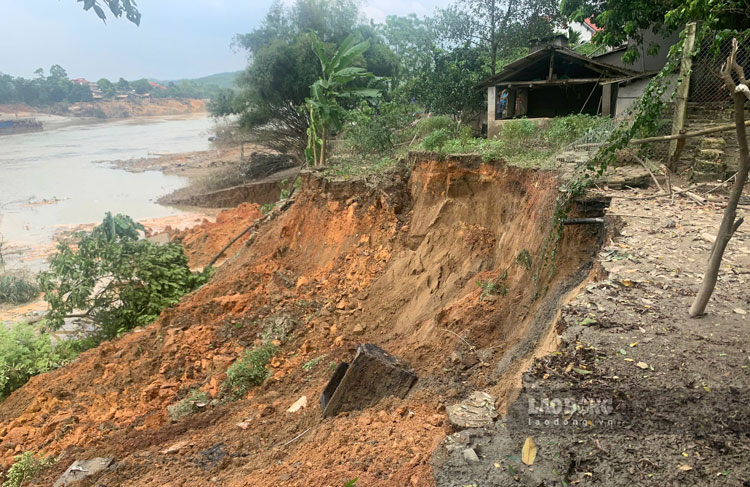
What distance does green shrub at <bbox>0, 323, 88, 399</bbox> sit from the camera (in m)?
8.03

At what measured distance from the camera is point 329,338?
7152 mm

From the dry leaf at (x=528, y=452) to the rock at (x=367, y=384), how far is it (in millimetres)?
2076

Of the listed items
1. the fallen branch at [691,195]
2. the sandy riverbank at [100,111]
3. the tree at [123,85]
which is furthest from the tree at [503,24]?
the tree at [123,85]

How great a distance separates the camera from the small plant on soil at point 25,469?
5.07m

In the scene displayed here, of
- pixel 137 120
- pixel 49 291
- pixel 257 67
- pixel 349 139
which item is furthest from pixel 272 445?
pixel 137 120

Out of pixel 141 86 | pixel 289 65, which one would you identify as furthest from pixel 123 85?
pixel 289 65

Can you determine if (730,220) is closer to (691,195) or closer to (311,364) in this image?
(691,195)

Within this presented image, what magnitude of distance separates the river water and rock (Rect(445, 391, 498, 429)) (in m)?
21.9

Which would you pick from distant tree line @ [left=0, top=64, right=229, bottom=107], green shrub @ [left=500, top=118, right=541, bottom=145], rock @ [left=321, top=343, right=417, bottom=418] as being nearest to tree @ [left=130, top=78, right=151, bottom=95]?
distant tree line @ [left=0, top=64, right=229, bottom=107]

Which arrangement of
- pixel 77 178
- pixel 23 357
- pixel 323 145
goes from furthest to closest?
pixel 77 178, pixel 323 145, pixel 23 357

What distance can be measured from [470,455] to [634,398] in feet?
3.31

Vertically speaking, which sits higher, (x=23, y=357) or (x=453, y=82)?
(x=453, y=82)

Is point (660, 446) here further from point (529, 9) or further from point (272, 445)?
point (529, 9)

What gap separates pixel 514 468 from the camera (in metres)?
2.39
